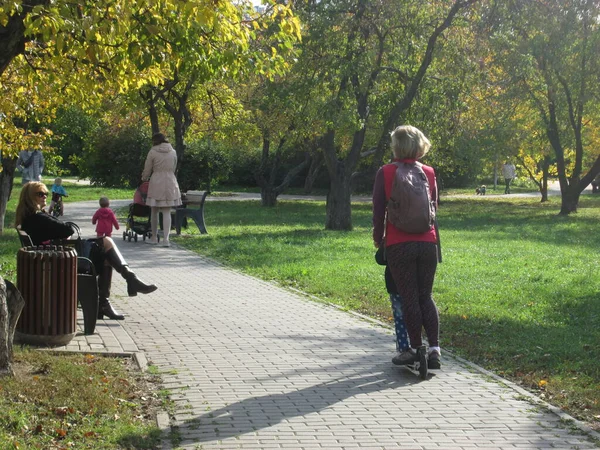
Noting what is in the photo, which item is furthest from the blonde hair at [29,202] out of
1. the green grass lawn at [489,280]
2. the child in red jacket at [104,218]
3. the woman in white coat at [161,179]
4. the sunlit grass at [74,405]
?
the woman in white coat at [161,179]

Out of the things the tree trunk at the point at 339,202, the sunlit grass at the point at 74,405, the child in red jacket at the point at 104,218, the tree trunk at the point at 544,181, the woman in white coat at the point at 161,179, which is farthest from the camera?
the tree trunk at the point at 544,181

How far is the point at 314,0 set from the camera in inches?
862

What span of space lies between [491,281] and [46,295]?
7629mm

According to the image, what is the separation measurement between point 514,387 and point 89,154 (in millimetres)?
39060

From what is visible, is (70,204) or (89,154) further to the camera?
(89,154)

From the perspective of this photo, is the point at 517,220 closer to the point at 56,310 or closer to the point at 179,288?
the point at 179,288

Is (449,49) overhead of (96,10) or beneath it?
overhead

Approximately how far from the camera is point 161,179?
18.0m

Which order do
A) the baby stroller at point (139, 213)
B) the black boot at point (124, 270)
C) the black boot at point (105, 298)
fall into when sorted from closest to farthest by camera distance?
the black boot at point (105, 298) < the black boot at point (124, 270) < the baby stroller at point (139, 213)

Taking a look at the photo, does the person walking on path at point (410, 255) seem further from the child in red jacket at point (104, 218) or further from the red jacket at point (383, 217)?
the child in red jacket at point (104, 218)

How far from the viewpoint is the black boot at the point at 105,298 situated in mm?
9805

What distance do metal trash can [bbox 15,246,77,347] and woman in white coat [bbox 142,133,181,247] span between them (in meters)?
9.71

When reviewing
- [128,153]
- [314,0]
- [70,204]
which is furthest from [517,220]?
[128,153]

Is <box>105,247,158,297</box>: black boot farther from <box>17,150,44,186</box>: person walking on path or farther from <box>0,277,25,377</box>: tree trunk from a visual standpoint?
<box>17,150,44,186</box>: person walking on path
